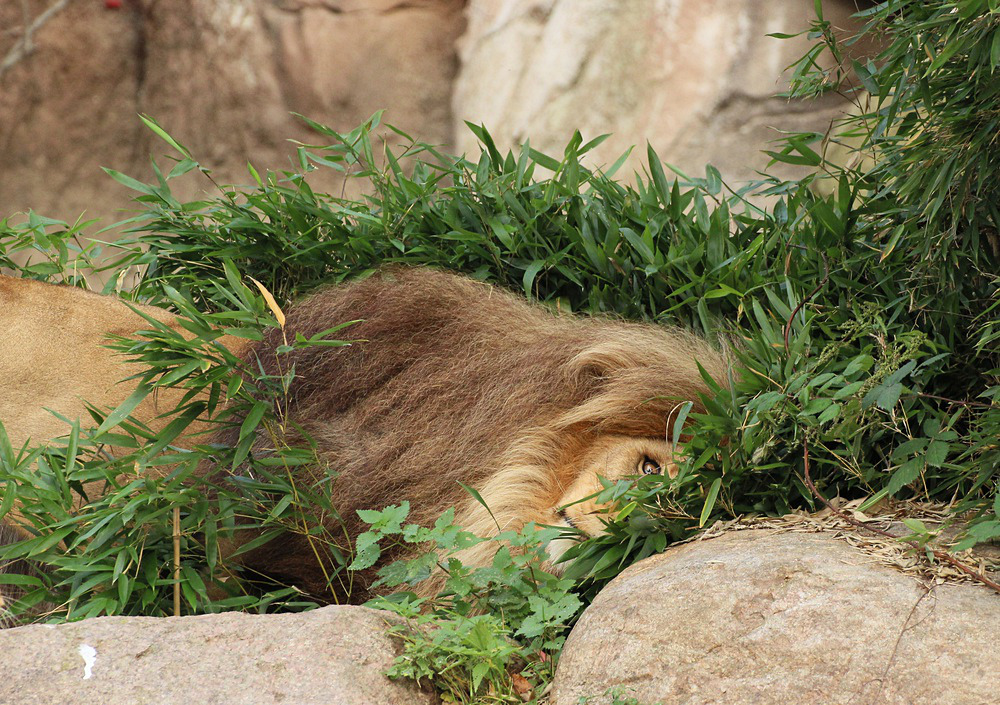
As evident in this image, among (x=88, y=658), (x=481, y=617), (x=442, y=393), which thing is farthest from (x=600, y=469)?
(x=88, y=658)

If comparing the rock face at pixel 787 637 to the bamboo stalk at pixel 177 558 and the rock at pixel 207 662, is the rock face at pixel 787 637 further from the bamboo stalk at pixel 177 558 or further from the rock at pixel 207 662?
the bamboo stalk at pixel 177 558

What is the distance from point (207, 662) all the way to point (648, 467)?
99 cm

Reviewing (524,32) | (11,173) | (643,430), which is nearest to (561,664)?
(643,430)

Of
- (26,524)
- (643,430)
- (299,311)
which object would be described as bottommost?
(26,524)

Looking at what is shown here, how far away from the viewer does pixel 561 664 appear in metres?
1.50

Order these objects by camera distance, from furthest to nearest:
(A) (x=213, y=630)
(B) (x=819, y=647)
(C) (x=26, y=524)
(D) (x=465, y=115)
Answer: (D) (x=465, y=115) → (C) (x=26, y=524) → (A) (x=213, y=630) → (B) (x=819, y=647)

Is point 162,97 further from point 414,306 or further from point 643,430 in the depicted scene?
point 643,430

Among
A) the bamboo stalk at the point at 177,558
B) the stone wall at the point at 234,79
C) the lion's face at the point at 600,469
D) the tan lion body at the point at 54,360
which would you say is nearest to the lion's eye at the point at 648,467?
the lion's face at the point at 600,469

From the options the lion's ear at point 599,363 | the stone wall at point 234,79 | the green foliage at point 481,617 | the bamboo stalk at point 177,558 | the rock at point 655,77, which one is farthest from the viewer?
the stone wall at point 234,79

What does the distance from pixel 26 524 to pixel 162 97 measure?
4444 millimetres

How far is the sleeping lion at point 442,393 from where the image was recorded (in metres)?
2.09

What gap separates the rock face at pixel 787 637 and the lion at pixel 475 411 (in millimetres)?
426

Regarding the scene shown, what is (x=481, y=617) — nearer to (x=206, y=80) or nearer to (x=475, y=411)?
(x=475, y=411)

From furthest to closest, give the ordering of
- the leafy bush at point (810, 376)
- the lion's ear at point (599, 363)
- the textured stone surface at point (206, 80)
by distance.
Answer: the textured stone surface at point (206, 80), the lion's ear at point (599, 363), the leafy bush at point (810, 376)
